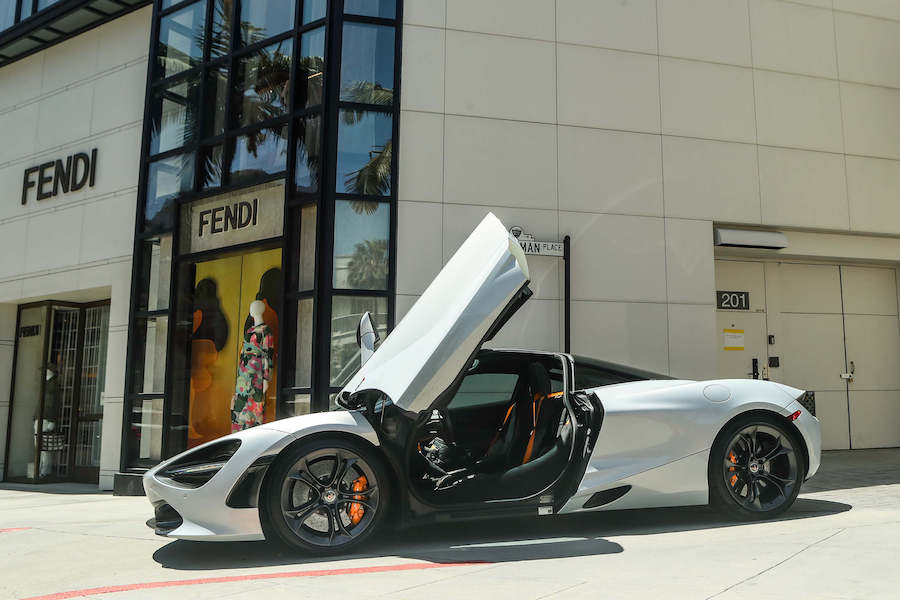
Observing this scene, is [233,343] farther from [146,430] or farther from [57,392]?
[57,392]

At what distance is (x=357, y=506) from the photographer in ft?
15.0

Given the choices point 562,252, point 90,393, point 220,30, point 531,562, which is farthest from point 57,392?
point 531,562

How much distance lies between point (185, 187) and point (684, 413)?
308 inches

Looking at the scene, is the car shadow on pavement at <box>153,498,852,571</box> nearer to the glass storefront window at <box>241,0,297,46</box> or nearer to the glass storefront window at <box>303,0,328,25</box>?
the glass storefront window at <box>303,0,328,25</box>

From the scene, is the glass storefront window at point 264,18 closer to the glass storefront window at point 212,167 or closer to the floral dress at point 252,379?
the glass storefront window at point 212,167

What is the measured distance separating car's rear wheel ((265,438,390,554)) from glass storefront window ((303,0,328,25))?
6577 millimetres

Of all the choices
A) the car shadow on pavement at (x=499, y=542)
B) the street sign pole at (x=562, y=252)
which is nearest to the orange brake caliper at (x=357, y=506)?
the car shadow on pavement at (x=499, y=542)

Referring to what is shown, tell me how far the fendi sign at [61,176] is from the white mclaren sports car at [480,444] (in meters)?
8.45

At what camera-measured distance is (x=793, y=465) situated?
530 cm

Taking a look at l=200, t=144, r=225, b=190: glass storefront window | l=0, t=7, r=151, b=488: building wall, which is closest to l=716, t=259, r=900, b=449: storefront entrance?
l=200, t=144, r=225, b=190: glass storefront window

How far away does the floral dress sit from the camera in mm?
9336

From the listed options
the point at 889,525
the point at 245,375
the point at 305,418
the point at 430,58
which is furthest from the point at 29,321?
the point at 889,525

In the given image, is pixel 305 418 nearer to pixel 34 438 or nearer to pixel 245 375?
pixel 245 375

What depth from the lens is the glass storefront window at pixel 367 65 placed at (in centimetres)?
924
